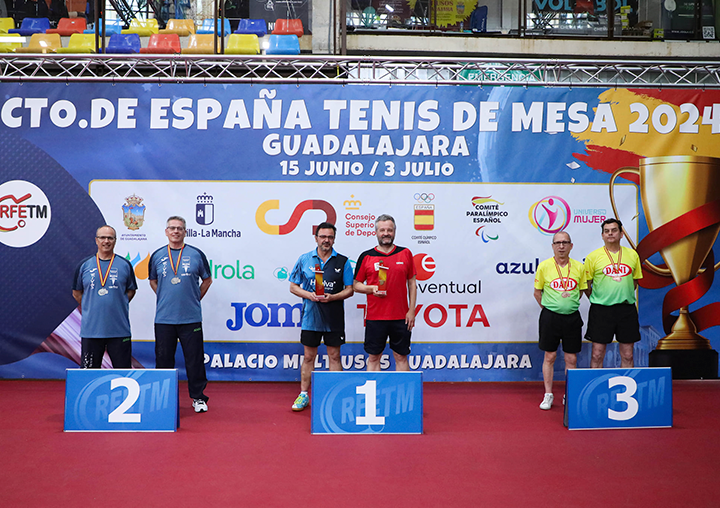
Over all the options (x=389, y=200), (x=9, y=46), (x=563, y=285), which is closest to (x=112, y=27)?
(x=9, y=46)

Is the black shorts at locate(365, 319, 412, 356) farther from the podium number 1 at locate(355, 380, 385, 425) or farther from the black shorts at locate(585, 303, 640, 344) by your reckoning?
the black shorts at locate(585, 303, 640, 344)

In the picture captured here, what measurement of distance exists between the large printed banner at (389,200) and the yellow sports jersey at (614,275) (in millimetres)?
719

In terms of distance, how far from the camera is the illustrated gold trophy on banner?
5090mm

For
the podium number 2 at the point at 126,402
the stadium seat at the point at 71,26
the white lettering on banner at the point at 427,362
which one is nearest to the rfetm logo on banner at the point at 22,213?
the white lettering on banner at the point at 427,362

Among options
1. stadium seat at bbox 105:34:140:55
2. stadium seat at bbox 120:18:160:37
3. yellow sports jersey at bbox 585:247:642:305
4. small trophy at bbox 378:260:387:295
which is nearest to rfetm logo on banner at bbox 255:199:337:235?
small trophy at bbox 378:260:387:295

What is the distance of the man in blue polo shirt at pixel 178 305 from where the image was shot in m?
4.16

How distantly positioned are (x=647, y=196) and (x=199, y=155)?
4237 mm

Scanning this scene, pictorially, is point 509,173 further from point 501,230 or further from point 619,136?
point 619,136

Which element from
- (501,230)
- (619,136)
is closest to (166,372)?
(501,230)

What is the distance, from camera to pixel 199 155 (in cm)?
514

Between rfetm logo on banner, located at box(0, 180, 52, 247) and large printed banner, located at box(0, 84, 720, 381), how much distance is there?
0.03 m

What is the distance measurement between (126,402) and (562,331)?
10.6 feet

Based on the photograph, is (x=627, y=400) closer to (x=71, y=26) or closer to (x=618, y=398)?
(x=618, y=398)

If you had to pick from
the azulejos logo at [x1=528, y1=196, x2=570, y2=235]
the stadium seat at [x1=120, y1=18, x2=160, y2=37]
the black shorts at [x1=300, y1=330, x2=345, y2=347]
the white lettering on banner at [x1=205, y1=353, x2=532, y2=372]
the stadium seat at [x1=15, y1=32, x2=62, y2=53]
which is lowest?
the white lettering on banner at [x1=205, y1=353, x2=532, y2=372]
